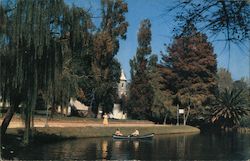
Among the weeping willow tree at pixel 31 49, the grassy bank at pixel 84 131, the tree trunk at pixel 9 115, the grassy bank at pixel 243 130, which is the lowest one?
the grassy bank at pixel 243 130

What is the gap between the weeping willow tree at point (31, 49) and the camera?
57.3 ft

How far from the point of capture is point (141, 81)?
6203 cm

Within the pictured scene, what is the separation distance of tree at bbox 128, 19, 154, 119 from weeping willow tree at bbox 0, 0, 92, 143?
41498mm

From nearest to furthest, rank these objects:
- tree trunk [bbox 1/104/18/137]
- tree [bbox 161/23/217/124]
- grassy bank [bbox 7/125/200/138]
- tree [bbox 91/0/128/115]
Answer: tree trunk [bbox 1/104/18/137]
grassy bank [bbox 7/125/200/138]
tree [bbox 91/0/128/115]
tree [bbox 161/23/217/124]

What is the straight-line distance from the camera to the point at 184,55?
6506 centimetres

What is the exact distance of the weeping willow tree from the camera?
1745cm

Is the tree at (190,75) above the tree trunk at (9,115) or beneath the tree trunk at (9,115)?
above

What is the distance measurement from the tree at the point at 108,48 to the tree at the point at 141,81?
487cm

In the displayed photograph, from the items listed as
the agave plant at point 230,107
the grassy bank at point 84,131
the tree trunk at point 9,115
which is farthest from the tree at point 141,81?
the tree trunk at point 9,115

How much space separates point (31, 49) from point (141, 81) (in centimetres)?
4463

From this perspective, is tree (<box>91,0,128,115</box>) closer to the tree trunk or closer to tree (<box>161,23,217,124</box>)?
tree (<box>161,23,217,124</box>)

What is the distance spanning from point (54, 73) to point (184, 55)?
47.4 meters

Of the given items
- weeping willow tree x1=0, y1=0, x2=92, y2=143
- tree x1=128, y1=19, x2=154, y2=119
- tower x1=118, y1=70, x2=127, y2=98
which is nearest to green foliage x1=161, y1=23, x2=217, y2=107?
tree x1=128, y1=19, x2=154, y2=119

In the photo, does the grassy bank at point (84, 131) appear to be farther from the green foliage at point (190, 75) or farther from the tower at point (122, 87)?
the tower at point (122, 87)
